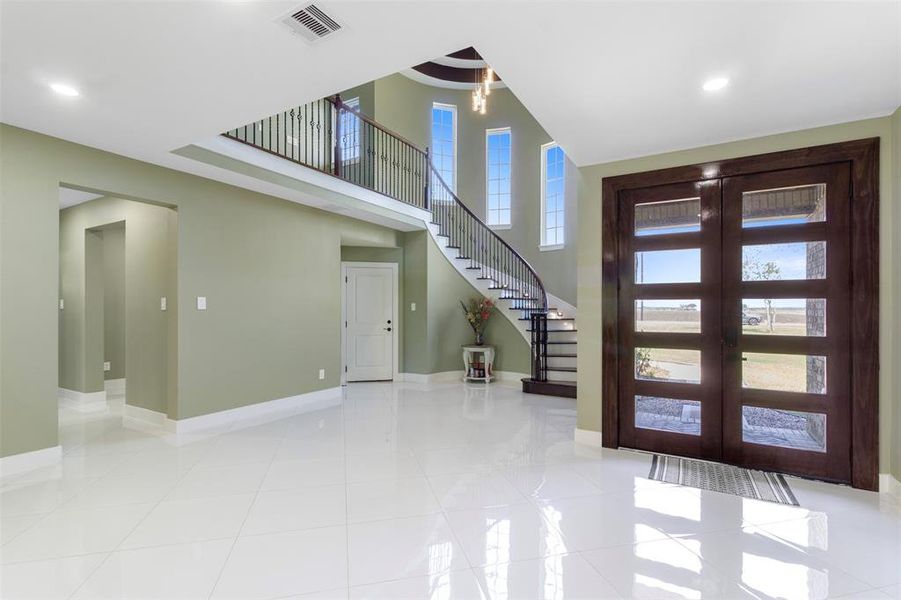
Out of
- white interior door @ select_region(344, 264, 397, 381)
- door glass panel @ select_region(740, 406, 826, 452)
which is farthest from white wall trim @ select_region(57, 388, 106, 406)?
door glass panel @ select_region(740, 406, 826, 452)

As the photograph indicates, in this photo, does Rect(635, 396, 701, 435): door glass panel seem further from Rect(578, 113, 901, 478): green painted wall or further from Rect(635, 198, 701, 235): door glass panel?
Rect(635, 198, 701, 235): door glass panel

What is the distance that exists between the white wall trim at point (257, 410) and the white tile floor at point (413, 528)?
1.57 feet

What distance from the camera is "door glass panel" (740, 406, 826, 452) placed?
128 inches

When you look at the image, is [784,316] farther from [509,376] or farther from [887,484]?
[509,376]

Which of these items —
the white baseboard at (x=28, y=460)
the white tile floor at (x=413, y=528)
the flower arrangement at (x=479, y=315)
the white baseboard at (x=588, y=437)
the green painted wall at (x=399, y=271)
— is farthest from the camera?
the green painted wall at (x=399, y=271)

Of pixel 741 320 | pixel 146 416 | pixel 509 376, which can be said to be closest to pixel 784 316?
pixel 741 320

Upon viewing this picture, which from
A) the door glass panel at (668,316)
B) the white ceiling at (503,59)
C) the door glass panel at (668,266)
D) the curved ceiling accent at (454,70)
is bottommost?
the door glass panel at (668,316)

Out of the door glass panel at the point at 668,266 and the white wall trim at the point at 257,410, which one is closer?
the door glass panel at the point at 668,266

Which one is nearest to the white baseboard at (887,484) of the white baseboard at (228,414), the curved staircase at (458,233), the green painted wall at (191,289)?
the curved staircase at (458,233)

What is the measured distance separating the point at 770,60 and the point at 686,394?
2506mm

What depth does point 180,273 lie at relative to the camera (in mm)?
4480

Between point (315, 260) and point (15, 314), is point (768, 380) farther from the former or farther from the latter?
point (15, 314)

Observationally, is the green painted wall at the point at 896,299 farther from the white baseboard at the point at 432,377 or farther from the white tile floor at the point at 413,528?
the white baseboard at the point at 432,377

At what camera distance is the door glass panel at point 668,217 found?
3.72 m
